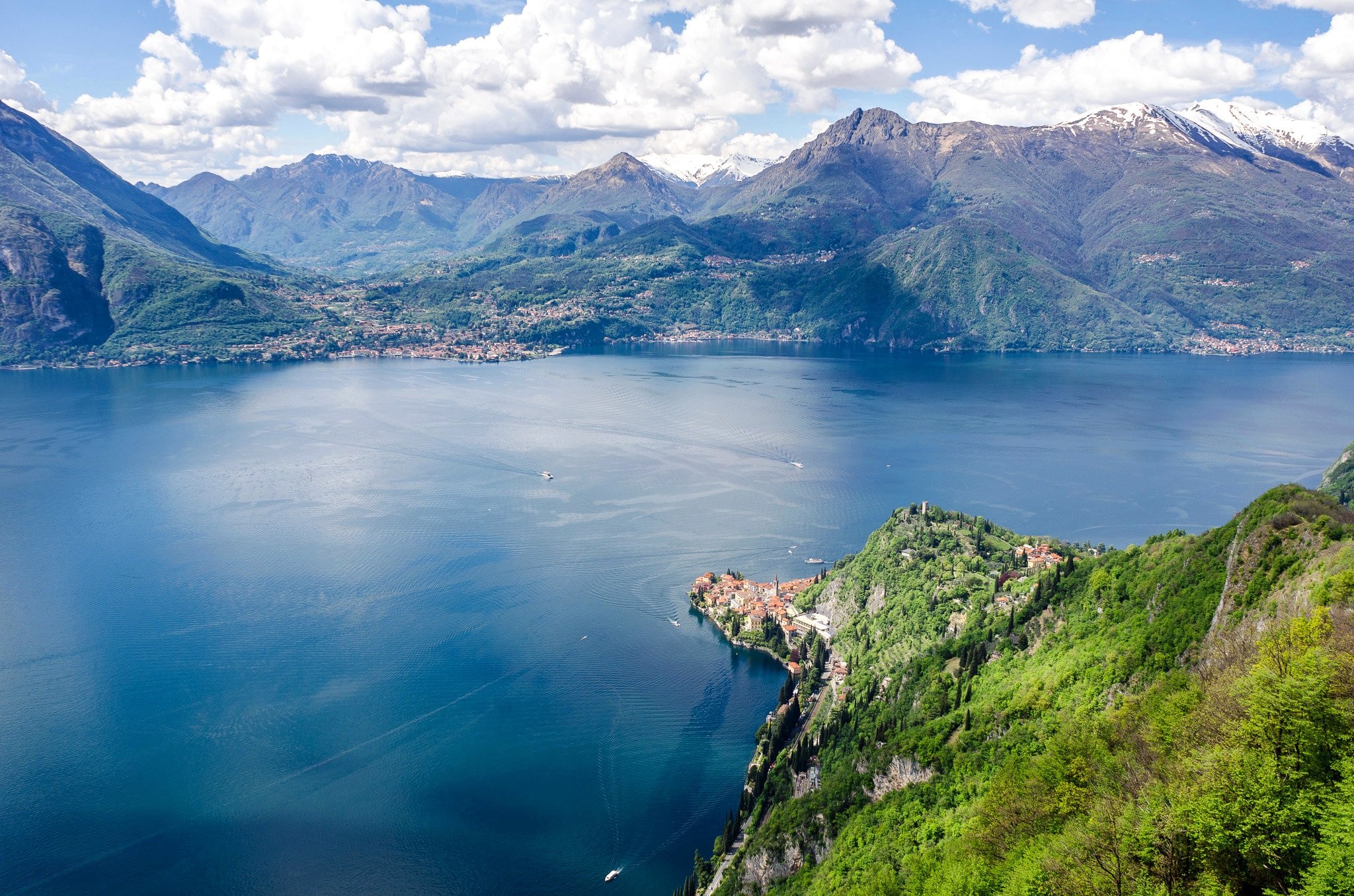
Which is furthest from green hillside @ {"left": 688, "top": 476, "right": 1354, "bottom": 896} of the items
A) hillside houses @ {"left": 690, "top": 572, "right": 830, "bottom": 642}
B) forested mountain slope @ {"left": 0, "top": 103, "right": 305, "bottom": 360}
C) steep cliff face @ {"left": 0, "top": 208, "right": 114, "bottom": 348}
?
steep cliff face @ {"left": 0, "top": 208, "right": 114, "bottom": 348}

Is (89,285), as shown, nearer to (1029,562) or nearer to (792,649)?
(792,649)

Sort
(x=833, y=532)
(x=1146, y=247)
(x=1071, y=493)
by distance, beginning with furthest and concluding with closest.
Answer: (x=1146, y=247) < (x=1071, y=493) < (x=833, y=532)

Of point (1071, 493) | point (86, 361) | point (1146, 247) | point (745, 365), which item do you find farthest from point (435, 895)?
point (1146, 247)

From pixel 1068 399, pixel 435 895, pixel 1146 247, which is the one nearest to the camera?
pixel 435 895

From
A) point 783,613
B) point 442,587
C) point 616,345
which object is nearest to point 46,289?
point 616,345

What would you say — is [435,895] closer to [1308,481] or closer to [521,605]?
[521,605]

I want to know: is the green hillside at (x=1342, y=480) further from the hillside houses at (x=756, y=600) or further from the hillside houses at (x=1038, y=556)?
the hillside houses at (x=756, y=600)
